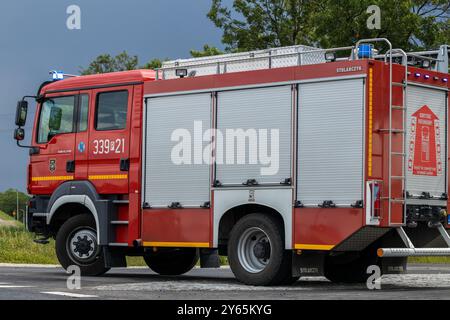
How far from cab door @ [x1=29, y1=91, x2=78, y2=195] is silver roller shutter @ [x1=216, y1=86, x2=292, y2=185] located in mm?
3528

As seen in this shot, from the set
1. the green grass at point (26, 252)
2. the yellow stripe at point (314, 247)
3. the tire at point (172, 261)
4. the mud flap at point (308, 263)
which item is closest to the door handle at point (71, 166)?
the tire at point (172, 261)

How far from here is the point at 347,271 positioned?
55.3 ft

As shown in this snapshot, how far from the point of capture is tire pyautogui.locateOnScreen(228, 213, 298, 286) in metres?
15.2

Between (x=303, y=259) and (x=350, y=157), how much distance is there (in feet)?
5.77

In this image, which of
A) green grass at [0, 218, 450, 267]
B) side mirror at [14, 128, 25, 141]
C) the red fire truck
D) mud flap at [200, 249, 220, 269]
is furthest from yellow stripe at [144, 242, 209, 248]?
green grass at [0, 218, 450, 267]

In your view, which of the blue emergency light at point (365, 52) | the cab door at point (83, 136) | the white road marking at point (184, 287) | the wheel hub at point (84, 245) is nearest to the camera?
the white road marking at point (184, 287)

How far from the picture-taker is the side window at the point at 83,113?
60.1 ft

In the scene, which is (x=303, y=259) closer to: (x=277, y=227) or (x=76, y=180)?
(x=277, y=227)

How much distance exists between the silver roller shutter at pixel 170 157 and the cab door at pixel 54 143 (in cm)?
187

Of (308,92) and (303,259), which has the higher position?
(308,92)

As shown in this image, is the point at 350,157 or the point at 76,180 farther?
the point at 76,180

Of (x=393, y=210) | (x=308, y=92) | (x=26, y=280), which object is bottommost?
(x=26, y=280)

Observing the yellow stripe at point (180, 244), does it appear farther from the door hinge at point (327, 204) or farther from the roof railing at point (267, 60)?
the roof railing at point (267, 60)
